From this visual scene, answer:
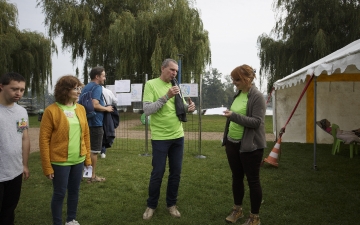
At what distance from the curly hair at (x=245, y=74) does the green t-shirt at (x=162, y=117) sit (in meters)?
0.77

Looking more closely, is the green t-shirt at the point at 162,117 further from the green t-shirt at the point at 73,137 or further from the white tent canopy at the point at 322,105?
the white tent canopy at the point at 322,105

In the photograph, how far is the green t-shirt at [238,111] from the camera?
3156mm

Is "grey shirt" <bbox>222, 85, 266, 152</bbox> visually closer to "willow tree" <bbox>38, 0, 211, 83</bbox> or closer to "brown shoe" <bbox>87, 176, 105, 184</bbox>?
"brown shoe" <bbox>87, 176, 105, 184</bbox>

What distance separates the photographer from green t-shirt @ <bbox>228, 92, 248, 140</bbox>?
124 inches

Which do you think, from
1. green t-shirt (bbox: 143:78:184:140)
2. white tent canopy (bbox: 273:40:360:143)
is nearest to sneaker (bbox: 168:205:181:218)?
green t-shirt (bbox: 143:78:184:140)

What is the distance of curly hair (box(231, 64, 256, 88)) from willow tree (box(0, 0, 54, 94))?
17254mm

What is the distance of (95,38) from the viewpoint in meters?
19.1

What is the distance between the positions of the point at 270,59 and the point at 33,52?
1512 centimetres

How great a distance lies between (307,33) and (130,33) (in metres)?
10.2

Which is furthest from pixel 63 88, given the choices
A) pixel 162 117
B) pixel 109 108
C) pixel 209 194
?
pixel 209 194

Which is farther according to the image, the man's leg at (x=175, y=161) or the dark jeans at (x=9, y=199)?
the man's leg at (x=175, y=161)

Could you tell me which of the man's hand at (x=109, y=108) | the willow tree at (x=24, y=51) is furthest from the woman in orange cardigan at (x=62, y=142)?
the willow tree at (x=24, y=51)

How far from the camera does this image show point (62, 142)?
2834mm

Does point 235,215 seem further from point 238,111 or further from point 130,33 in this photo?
point 130,33
